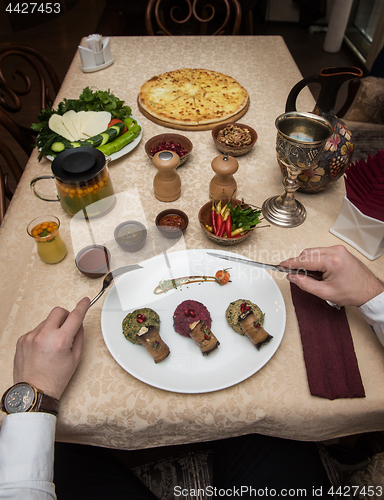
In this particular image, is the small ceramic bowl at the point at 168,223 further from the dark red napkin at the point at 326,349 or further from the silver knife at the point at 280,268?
the dark red napkin at the point at 326,349

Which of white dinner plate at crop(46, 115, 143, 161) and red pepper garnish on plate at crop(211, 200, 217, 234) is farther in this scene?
white dinner plate at crop(46, 115, 143, 161)

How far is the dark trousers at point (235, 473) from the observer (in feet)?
2.40

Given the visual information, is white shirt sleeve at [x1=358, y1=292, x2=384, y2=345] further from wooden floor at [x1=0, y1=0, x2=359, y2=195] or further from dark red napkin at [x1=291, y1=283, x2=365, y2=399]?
wooden floor at [x1=0, y1=0, x2=359, y2=195]

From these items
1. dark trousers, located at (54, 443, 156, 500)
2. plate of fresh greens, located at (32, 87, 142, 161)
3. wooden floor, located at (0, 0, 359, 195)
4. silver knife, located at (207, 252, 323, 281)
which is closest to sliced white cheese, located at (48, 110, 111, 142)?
plate of fresh greens, located at (32, 87, 142, 161)

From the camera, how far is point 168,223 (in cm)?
93

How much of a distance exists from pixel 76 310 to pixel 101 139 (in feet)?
2.17

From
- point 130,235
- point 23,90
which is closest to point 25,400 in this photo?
point 130,235

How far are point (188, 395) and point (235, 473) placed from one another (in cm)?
30

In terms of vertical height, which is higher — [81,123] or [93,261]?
[81,123]

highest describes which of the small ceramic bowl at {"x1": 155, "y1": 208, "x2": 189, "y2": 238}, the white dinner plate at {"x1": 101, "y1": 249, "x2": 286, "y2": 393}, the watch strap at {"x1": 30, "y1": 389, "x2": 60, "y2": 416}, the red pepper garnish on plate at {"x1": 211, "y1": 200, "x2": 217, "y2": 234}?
the red pepper garnish on plate at {"x1": 211, "y1": 200, "x2": 217, "y2": 234}

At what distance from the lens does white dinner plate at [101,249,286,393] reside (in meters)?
0.66

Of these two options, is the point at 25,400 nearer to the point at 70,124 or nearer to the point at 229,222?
the point at 229,222

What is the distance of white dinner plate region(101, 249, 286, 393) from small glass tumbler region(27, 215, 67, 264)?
0.20 metres

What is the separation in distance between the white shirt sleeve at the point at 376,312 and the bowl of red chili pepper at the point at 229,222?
1.08ft
